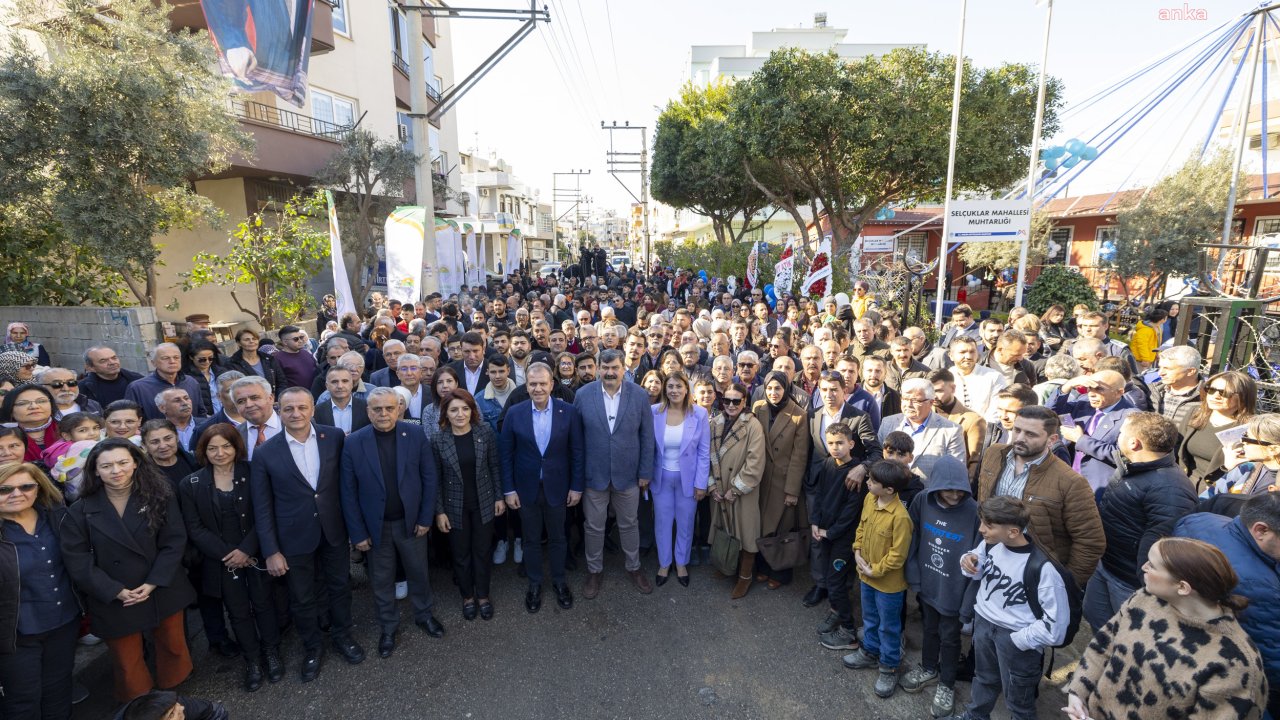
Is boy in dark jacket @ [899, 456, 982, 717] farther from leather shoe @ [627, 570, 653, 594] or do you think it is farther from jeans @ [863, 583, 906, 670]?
leather shoe @ [627, 570, 653, 594]

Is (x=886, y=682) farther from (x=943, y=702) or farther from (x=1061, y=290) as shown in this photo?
(x=1061, y=290)

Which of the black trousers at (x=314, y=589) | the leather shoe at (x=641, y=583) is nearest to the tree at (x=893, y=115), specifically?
the leather shoe at (x=641, y=583)

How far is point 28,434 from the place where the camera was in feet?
12.8

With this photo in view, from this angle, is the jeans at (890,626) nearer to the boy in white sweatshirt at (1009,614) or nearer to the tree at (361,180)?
the boy in white sweatshirt at (1009,614)

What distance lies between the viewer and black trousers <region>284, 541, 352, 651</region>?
3730 mm

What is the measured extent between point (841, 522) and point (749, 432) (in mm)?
928

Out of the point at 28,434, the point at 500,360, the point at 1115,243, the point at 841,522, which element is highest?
the point at 1115,243

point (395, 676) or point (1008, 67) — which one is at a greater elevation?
point (1008, 67)

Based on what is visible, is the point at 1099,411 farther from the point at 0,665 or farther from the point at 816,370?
the point at 0,665

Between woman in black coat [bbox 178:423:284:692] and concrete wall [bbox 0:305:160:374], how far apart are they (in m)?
5.71

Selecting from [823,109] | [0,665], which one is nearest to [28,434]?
[0,665]

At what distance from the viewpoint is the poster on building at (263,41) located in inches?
393

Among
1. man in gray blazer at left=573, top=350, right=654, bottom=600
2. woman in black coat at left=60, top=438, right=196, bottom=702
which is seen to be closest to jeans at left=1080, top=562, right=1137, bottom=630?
man in gray blazer at left=573, top=350, right=654, bottom=600

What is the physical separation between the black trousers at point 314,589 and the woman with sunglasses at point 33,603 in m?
1.03
